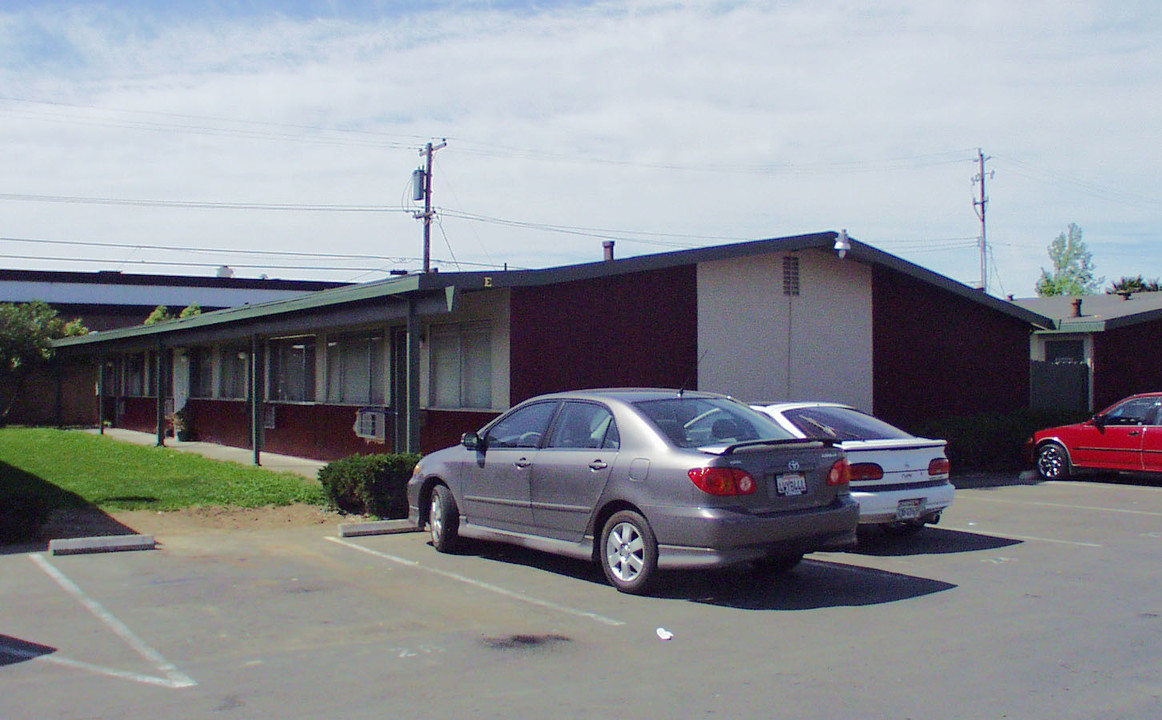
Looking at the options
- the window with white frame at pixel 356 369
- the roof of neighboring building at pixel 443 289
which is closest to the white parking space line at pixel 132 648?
the roof of neighboring building at pixel 443 289

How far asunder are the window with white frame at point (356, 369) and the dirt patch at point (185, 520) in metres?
5.25

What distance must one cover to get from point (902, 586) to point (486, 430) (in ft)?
12.9

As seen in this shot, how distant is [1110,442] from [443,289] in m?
11.0

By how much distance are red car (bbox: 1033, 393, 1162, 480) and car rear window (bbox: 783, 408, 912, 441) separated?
7483 mm

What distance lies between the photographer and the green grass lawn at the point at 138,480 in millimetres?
13539

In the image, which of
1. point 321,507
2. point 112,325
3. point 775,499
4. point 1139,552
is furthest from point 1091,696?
point 112,325

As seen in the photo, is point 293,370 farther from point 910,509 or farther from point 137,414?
point 910,509

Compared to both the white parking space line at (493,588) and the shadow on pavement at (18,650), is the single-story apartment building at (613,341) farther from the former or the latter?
the shadow on pavement at (18,650)

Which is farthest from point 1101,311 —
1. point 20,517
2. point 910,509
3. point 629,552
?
point 20,517

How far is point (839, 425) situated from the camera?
36.2ft

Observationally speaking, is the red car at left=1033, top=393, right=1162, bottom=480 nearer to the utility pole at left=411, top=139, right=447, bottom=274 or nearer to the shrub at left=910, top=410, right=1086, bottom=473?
the shrub at left=910, top=410, right=1086, bottom=473

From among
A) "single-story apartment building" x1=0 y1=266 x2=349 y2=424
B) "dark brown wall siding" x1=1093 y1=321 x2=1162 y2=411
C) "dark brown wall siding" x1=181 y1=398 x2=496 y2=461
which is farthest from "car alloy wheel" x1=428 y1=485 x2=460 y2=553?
"single-story apartment building" x1=0 y1=266 x2=349 y2=424

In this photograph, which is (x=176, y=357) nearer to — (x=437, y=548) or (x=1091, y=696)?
(x=437, y=548)

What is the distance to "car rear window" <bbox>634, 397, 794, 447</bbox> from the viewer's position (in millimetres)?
8398
